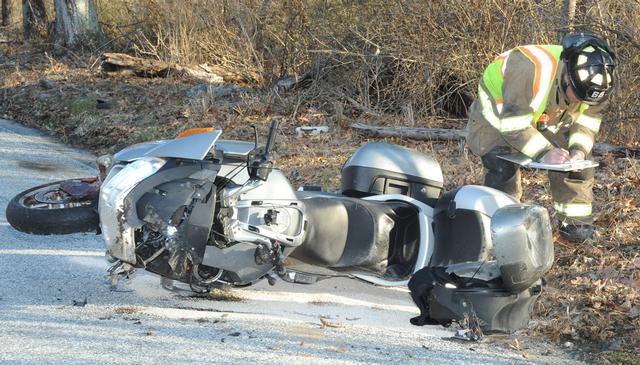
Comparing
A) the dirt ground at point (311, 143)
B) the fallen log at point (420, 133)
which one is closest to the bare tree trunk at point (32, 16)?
the dirt ground at point (311, 143)

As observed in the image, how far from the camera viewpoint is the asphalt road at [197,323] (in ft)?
13.6

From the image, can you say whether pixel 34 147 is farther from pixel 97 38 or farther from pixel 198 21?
pixel 97 38

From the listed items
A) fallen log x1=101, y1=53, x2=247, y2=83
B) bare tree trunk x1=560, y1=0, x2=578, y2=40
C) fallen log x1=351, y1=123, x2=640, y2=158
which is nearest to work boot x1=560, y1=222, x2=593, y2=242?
fallen log x1=351, y1=123, x2=640, y2=158

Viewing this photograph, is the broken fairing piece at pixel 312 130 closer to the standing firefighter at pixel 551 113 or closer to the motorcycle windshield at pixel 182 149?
the standing firefighter at pixel 551 113

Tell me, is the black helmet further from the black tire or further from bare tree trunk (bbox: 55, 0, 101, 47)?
bare tree trunk (bbox: 55, 0, 101, 47)

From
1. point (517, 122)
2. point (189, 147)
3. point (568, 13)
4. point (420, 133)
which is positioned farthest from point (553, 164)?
point (420, 133)

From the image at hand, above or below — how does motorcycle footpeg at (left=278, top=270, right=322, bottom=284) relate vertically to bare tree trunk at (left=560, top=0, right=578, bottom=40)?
below

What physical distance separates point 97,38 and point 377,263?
37.2 ft

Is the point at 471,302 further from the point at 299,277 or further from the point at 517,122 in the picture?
the point at 517,122

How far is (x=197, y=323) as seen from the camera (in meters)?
4.62

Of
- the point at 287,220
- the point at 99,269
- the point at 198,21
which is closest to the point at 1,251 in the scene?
the point at 99,269

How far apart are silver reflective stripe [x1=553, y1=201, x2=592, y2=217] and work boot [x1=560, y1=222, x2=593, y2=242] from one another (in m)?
0.12

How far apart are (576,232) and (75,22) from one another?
11.4 metres

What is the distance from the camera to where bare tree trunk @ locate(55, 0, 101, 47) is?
15.0 m
